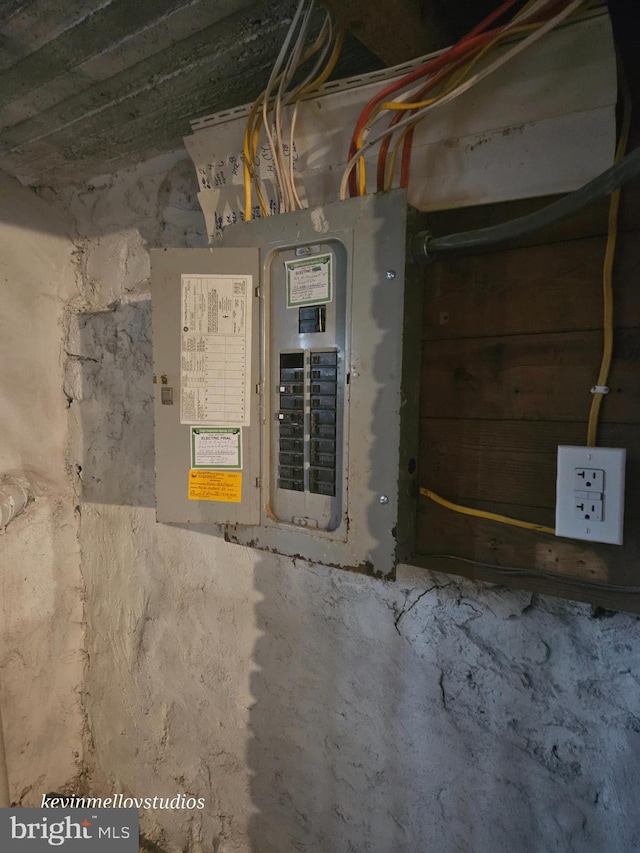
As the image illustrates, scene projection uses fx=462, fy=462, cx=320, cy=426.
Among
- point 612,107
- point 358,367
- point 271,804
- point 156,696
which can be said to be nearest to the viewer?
point 612,107

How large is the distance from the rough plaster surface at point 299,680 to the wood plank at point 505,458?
0.17 metres

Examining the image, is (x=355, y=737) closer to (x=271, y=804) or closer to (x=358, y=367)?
(x=271, y=804)

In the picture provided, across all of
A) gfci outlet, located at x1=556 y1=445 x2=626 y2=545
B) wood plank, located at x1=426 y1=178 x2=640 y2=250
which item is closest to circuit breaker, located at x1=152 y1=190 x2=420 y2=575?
wood plank, located at x1=426 y1=178 x2=640 y2=250

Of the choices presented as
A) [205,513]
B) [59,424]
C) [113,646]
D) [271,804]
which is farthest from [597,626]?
[59,424]

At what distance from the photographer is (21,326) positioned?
1.24 m

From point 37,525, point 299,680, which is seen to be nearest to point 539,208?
point 299,680

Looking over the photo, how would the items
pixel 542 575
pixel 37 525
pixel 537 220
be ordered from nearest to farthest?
pixel 537 220 → pixel 542 575 → pixel 37 525

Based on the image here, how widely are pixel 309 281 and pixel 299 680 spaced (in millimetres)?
817

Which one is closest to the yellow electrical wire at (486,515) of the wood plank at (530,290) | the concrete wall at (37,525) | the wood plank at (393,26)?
the wood plank at (530,290)

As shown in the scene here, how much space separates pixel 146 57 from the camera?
792 mm

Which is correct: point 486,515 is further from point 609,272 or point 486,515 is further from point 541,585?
point 609,272

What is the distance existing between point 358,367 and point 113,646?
44.9 inches

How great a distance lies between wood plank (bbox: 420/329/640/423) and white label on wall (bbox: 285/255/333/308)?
0.19 m

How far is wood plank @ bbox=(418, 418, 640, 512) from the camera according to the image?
2.03ft
